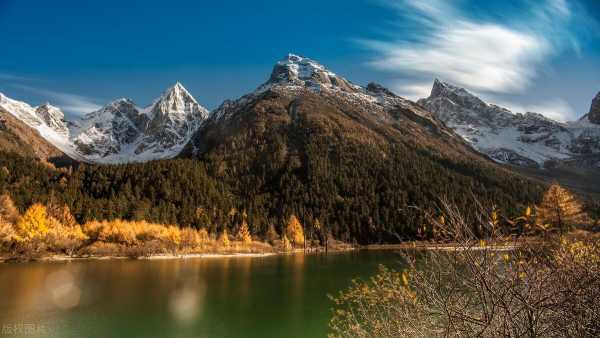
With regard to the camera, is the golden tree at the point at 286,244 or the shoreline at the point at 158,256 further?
the golden tree at the point at 286,244

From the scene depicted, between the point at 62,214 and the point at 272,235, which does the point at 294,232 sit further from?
the point at 62,214

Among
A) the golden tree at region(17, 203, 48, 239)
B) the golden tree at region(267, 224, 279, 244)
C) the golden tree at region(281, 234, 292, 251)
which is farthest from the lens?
the golden tree at region(267, 224, 279, 244)

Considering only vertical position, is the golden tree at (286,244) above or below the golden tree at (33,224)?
below

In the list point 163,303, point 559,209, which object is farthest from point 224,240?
point 559,209

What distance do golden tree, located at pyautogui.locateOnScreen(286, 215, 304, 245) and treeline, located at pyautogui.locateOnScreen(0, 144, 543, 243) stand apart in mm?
6694

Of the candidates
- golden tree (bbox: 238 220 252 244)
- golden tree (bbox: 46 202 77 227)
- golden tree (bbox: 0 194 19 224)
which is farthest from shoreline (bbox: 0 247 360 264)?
golden tree (bbox: 0 194 19 224)

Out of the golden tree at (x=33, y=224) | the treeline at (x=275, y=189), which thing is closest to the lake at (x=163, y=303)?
the golden tree at (x=33, y=224)

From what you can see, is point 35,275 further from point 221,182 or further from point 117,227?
point 221,182

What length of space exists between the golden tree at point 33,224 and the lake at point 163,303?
2473 centimetres

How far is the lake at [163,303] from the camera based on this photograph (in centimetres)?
2936

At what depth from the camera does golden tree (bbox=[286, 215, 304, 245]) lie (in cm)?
12644

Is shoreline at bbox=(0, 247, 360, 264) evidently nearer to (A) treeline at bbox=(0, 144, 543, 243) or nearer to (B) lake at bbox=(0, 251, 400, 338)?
(A) treeline at bbox=(0, 144, 543, 243)

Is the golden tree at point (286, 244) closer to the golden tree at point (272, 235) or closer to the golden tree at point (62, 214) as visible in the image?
the golden tree at point (272, 235)

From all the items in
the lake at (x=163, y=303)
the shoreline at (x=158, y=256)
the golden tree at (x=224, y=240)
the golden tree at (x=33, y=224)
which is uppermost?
the golden tree at (x=33, y=224)
